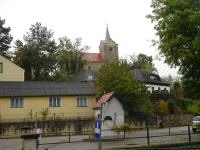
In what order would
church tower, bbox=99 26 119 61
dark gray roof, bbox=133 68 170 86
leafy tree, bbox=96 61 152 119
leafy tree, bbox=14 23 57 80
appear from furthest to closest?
church tower, bbox=99 26 119 61
dark gray roof, bbox=133 68 170 86
leafy tree, bbox=14 23 57 80
leafy tree, bbox=96 61 152 119

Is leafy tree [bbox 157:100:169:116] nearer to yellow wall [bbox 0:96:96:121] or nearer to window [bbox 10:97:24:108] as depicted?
yellow wall [bbox 0:96:96:121]

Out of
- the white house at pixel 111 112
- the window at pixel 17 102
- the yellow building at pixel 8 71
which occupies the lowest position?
the white house at pixel 111 112

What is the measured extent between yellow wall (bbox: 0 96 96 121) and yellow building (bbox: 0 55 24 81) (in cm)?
1154

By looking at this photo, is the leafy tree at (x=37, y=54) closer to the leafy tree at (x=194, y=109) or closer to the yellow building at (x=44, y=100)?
the yellow building at (x=44, y=100)

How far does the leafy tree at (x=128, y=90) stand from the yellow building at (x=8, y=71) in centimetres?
1540

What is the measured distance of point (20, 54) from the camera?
68.2 metres

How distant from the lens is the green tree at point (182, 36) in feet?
84.1

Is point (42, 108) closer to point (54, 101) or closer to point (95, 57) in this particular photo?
point (54, 101)

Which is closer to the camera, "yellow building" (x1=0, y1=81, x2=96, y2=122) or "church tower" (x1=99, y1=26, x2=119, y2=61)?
"yellow building" (x1=0, y1=81, x2=96, y2=122)

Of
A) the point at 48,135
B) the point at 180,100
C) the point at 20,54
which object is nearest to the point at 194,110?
the point at 180,100

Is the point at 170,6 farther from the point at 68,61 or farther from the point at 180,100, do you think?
the point at 68,61

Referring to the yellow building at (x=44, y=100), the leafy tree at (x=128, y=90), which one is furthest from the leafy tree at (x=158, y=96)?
the yellow building at (x=44, y=100)

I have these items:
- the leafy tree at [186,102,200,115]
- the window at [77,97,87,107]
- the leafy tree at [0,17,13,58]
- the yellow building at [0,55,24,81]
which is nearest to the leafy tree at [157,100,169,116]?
the leafy tree at [186,102,200,115]

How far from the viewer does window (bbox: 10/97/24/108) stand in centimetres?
4625
